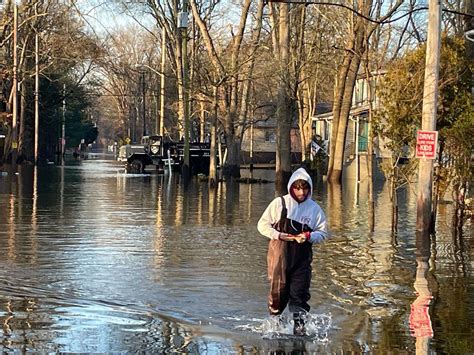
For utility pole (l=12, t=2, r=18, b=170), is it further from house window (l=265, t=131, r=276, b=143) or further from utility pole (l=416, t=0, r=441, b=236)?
utility pole (l=416, t=0, r=441, b=236)

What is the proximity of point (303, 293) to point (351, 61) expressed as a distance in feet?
117

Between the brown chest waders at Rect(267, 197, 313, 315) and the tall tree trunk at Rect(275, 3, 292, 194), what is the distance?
97.1 feet

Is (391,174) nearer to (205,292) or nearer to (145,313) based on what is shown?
(205,292)

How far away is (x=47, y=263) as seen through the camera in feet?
48.5

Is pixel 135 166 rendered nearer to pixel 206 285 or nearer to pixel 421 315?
pixel 206 285

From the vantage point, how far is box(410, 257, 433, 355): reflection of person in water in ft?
30.7

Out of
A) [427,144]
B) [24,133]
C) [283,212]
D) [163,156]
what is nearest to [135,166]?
[163,156]

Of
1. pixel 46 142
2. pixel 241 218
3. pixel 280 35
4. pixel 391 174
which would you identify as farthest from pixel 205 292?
pixel 46 142

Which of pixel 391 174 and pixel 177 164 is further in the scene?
pixel 177 164

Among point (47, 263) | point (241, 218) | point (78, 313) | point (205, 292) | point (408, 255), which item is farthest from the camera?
point (241, 218)

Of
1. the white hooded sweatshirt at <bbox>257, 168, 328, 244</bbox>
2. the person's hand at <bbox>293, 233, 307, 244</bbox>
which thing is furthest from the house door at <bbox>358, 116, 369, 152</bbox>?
the person's hand at <bbox>293, 233, 307, 244</bbox>

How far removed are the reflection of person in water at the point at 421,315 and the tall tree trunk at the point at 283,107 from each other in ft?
84.6

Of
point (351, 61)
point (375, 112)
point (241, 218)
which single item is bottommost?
point (241, 218)

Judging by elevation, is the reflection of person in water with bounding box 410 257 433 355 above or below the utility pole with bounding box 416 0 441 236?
below
